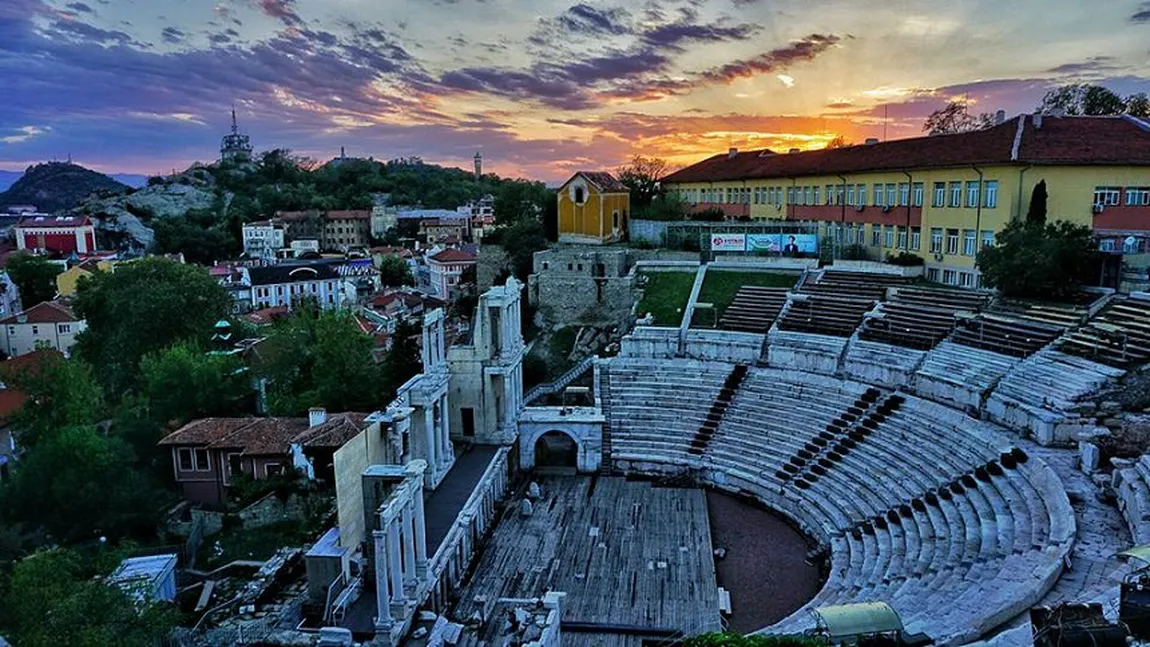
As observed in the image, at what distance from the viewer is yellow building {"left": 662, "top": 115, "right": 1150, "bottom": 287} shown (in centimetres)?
2942

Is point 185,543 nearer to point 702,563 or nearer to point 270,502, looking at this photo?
point 270,502

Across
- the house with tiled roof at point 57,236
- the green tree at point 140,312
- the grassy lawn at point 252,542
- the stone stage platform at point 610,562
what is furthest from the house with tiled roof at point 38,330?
the stone stage platform at point 610,562

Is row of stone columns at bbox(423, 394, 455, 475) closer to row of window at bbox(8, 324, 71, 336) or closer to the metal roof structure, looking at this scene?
the metal roof structure

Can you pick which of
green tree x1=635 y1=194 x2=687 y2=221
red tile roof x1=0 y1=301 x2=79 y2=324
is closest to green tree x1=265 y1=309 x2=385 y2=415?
green tree x1=635 y1=194 x2=687 y2=221

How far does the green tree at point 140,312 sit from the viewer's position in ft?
147

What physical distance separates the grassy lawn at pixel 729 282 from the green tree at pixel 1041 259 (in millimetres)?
9987

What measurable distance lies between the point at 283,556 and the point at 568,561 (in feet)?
29.3

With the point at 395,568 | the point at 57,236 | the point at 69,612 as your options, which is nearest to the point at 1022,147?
the point at 395,568

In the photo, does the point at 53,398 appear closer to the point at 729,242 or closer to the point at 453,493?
the point at 453,493

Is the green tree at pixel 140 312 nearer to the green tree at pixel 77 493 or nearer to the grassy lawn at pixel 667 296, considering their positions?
the green tree at pixel 77 493

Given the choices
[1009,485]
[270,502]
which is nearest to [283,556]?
[270,502]

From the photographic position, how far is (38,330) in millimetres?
57469

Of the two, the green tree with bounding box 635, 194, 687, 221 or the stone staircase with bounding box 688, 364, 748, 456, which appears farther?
the green tree with bounding box 635, 194, 687, 221

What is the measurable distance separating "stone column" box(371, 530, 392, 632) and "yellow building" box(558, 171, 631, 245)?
2985 cm
